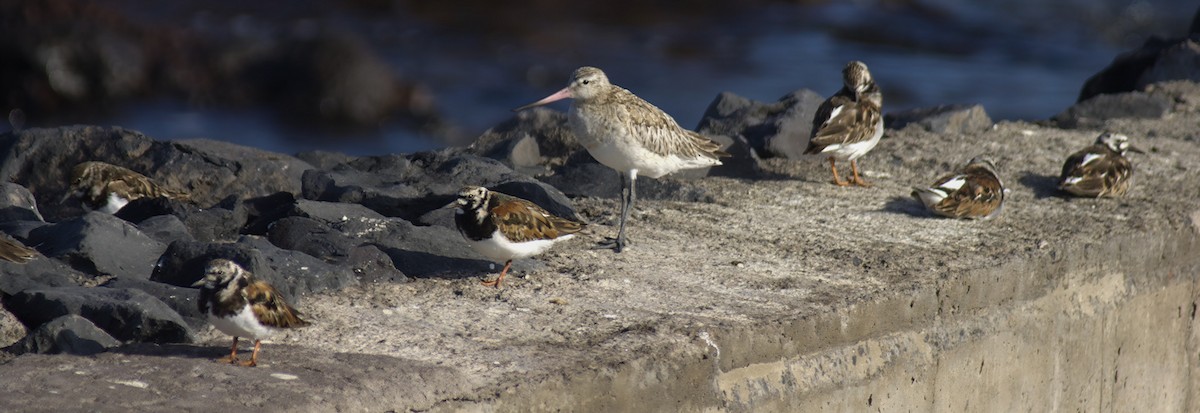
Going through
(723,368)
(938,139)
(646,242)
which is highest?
(938,139)

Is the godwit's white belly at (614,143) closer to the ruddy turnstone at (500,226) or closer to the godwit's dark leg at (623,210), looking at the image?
the godwit's dark leg at (623,210)

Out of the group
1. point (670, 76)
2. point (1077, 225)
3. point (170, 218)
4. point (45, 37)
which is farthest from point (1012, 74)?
point (170, 218)

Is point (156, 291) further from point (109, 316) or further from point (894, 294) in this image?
point (894, 294)

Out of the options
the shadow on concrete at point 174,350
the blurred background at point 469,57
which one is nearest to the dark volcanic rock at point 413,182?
the shadow on concrete at point 174,350

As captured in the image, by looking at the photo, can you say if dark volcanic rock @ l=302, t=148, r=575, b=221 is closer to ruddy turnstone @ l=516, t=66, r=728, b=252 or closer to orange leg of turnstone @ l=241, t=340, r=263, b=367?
ruddy turnstone @ l=516, t=66, r=728, b=252

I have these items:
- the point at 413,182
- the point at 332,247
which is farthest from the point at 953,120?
the point at 332,247

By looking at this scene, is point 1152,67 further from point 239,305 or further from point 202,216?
point 239,305

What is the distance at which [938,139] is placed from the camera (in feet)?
29.7

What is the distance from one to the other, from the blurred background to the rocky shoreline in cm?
1159

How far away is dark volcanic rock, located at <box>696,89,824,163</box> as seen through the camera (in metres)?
8.44

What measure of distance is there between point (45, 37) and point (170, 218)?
641 inches

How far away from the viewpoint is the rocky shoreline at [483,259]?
4848mm

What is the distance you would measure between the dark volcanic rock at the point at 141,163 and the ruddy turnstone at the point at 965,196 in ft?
11.2

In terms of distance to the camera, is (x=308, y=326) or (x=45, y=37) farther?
(x=45, y=37)
